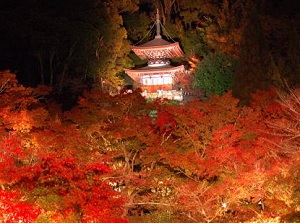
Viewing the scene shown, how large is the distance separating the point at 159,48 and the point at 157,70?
4.92ft

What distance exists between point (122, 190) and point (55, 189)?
301cm

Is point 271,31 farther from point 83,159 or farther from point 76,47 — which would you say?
point 83,159

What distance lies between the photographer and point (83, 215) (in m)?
10.8

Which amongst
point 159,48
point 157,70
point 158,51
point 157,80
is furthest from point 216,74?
point 158,51

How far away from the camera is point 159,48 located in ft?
89.4

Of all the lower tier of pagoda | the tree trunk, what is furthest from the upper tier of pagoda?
the tree trunk

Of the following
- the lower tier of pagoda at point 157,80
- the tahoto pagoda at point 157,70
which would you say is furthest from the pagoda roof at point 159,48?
the lower tier of pagoda at point 157,80

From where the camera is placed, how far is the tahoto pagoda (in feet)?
88.0

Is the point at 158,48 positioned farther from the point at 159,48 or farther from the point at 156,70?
the point at 156,70

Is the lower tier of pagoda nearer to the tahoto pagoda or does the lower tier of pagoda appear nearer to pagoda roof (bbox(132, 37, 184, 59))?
the tahoto pagoda

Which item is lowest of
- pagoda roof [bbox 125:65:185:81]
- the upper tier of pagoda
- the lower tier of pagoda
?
the lower tier of pagoda

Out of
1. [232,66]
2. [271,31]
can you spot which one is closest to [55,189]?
[232,66]

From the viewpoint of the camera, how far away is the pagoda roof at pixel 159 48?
2705 cm

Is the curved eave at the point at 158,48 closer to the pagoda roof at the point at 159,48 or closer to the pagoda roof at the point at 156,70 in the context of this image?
the pagoda roof at the point at 159,48
